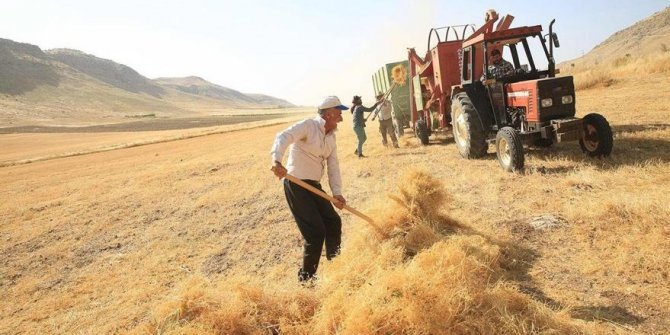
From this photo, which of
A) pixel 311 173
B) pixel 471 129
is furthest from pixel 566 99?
pixel 311 173

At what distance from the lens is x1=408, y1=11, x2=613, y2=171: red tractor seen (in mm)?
7039

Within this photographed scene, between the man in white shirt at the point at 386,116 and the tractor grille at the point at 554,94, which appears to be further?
the man in white shirt at the point at 386,116

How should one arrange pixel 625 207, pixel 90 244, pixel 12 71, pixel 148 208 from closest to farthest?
pixel 625 207 → pixel 90 244 → pixel 148 208 → pixel 12 71

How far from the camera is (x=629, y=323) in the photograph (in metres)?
3.07

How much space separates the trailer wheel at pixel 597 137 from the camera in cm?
698

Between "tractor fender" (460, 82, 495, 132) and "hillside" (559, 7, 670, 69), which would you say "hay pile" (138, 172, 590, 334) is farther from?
"hillside" (559, 7, 670, 69)

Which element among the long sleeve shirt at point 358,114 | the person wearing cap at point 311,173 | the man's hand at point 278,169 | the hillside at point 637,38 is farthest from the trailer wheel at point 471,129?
the hillside at point 637,38

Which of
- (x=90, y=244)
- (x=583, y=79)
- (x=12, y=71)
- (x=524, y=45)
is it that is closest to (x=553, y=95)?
(x=524, y=45)

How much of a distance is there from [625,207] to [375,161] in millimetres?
6669

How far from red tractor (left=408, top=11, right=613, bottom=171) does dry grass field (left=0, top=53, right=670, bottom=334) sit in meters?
0.48

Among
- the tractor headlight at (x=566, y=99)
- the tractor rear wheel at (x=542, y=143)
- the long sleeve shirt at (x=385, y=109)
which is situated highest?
the long sleeve shirt at (x=385, y=109)

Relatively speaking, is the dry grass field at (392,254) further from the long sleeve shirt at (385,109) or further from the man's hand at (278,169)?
the long sleeve shirt at (385,109)

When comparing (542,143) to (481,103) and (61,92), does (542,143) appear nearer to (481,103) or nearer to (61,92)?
(481,103)

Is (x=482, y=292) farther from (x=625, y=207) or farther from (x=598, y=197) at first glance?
(x=598, y=197)
